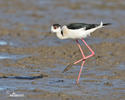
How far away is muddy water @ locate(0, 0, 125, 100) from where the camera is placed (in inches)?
282

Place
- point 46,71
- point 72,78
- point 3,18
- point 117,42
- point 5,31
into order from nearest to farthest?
point 72,78
point 46,71
point 117,42
point 5,31
point 3,18

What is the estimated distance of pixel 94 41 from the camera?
1177 cm

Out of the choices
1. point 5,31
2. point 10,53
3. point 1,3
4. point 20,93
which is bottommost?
point 20,93

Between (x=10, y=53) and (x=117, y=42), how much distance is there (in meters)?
→ 3.03

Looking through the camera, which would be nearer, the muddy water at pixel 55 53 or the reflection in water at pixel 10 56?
the muddy water at pixel 55 53

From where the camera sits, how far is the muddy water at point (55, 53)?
23.5ft

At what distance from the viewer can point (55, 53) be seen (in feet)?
34.2

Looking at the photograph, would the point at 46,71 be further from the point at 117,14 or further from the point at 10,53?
the point at 117,14

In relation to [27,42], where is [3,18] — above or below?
above

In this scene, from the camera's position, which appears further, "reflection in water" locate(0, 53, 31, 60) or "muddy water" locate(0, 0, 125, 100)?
"reflection in water" locate(0, 53, 31, 60)

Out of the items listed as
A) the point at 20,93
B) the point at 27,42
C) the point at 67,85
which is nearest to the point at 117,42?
the point at 27,42

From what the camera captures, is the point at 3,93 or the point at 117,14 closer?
the point at 3,93

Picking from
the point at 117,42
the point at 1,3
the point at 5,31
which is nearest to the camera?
the point at 117,42

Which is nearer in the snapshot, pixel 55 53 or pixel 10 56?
pixel 10 56
